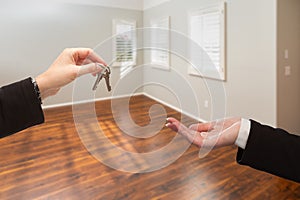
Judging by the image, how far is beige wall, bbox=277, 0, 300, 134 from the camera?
8.34ft

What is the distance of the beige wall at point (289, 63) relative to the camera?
254cm

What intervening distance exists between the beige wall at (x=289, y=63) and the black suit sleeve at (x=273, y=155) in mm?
2176

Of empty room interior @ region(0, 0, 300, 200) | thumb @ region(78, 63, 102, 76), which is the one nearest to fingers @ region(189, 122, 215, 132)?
empty room interior @ region(0, 0, 300, 200)

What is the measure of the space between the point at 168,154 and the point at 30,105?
2.36 ft

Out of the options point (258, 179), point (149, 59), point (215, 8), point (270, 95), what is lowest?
point (258, 179)

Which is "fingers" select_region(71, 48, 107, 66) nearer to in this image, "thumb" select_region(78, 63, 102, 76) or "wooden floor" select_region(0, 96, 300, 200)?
"thumb" select_region(78, 63, 102, 76)

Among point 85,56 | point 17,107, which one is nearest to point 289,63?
point 85,56

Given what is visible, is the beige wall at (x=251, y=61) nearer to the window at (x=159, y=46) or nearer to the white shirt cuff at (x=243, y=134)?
the window at (x=159, y=46)

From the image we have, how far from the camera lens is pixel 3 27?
4301 mm

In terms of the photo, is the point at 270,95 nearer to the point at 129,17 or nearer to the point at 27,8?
the point at 129,17

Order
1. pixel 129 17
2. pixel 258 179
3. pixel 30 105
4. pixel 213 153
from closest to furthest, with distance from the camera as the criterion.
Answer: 1. pixel 30 105
2. pixel 258 179
3. pixel 213 153
4. pixel 129 17

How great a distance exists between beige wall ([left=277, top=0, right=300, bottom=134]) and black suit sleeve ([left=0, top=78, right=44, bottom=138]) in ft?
8.39

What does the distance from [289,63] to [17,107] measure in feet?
9.25

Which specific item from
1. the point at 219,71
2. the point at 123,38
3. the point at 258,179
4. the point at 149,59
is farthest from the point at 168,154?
the point at 219,71
